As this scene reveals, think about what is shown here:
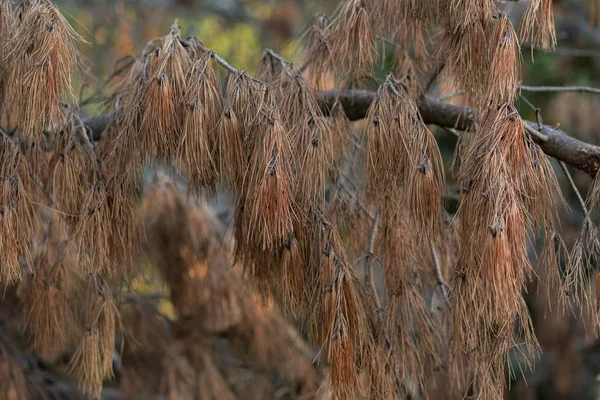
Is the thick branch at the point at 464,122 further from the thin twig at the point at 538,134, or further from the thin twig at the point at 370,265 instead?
the thin twig at the point at 370,265

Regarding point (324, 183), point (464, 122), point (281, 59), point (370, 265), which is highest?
point (281, 59)

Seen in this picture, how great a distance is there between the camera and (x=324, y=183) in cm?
176

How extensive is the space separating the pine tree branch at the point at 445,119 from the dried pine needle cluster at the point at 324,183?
2.6 inches

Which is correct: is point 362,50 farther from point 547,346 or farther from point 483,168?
point 547,346

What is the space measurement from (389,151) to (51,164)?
819 millimetres

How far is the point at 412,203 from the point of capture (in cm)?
170

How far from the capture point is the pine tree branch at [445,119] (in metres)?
1.88

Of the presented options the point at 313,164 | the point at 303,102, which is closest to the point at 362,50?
the point at 303,102

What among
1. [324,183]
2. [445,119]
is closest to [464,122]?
[445,119]

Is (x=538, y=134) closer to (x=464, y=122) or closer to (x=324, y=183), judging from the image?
(x=464, y=122)

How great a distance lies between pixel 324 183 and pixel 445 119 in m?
0.60

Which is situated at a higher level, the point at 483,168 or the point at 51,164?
the point at 51,164

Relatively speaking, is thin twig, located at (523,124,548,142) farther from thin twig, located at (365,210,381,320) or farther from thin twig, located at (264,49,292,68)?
thin twig, located at (264,49,292,68)

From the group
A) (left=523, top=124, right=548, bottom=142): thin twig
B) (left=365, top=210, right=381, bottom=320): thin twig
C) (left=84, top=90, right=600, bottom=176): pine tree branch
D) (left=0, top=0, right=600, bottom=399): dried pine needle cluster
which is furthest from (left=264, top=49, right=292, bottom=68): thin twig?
(left=523, top=124, right=548, bottom=142): thin twig
